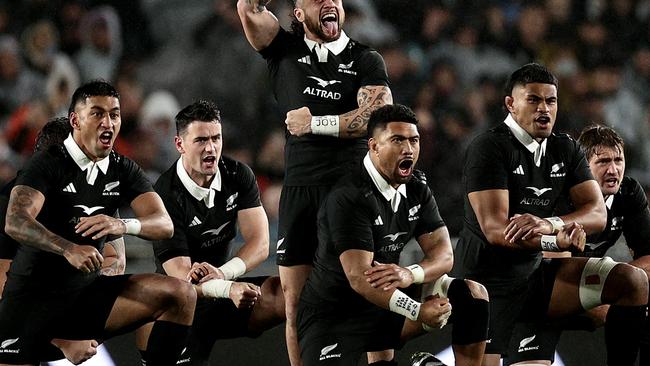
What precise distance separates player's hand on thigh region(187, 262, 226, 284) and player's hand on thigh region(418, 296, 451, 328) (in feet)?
3.57

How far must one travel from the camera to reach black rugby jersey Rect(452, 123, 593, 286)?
5.67 metres

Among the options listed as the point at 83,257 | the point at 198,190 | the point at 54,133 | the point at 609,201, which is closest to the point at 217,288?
the point at 198,190

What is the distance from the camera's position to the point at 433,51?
9.71 metres

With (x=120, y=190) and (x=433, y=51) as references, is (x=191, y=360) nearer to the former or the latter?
(x=120, y=190)

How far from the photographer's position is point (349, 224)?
5.24m

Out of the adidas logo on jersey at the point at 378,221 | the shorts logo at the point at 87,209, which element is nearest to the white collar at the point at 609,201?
the adidas logo on jersey at the point at 378,221

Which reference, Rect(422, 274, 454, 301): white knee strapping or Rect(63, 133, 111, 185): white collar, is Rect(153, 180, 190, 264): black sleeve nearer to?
Rect(63, 133, 111, 185): white collar

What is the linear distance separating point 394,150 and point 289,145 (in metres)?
0.77

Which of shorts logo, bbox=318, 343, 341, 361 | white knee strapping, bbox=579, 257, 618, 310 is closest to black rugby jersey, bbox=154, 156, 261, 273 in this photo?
shorts logo, bbox=318, 343, 341, 361

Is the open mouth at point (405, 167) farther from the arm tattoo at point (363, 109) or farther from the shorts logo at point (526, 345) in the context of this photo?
the shorts logo at point (526, 345)

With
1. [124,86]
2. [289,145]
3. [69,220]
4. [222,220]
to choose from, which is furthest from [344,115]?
[124,86]

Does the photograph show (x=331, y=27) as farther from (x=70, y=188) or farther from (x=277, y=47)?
(x=70, y=188)

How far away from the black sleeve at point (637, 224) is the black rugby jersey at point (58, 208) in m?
2.67

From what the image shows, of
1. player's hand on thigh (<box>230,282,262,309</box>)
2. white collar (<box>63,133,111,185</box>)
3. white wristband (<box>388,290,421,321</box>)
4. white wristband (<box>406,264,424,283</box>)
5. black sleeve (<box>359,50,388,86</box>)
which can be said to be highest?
black sleeve (<box>359,50,388,86</box>)
